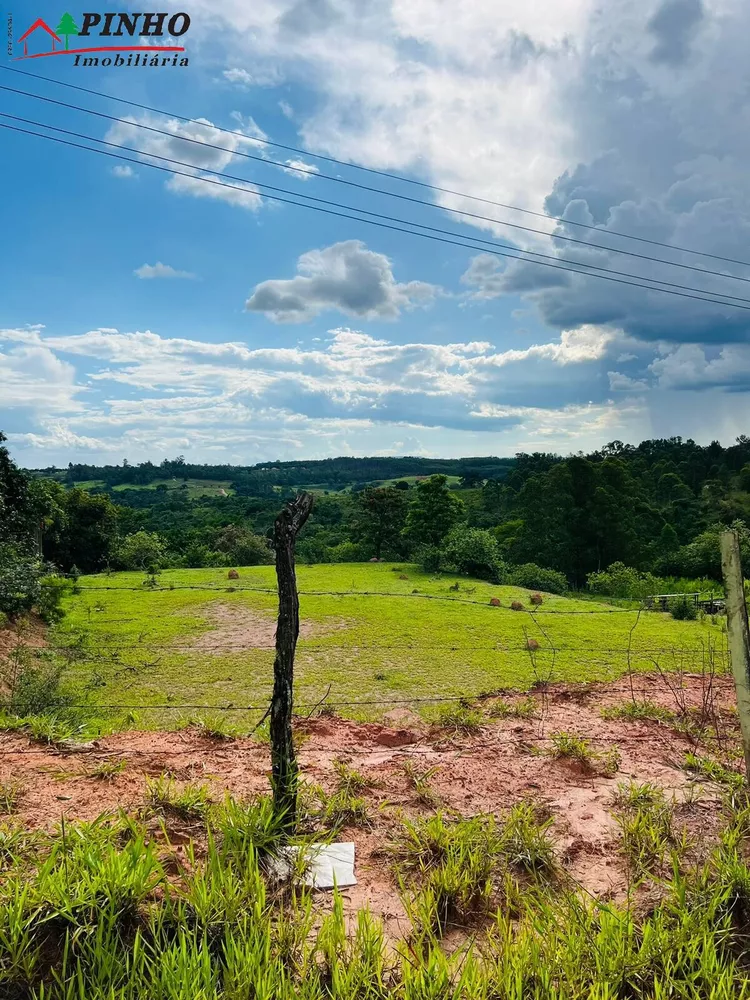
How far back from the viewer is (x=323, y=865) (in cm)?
339

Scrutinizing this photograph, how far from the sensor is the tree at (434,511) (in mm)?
29391

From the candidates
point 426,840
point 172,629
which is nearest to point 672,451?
point 172,629

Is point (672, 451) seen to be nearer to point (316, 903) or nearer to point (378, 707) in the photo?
point (378, 707)

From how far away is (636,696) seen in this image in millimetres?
7035

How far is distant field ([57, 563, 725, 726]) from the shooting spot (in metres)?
9.11

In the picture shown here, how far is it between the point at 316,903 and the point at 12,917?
1423 millimetres

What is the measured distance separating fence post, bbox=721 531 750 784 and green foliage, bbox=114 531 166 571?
27601mm

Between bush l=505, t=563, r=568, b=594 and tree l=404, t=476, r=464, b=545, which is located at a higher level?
tree l=404, t=476, r=464, b=545

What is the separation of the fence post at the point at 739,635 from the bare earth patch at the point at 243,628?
9.11 meters

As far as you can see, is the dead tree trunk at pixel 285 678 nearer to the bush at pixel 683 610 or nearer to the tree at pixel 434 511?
the bush at pixel 683 610

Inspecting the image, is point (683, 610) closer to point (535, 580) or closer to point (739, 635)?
point (535, 580)

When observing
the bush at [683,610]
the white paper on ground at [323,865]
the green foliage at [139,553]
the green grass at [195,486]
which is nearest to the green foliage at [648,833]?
the white paper on ground at [323,865]

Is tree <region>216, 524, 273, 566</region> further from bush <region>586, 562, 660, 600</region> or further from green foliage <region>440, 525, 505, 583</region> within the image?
bush <region>586, 562, 660, 600</region>

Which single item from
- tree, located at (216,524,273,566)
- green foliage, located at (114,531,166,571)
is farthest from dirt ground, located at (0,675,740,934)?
tree, located at (216,524,273,566)
